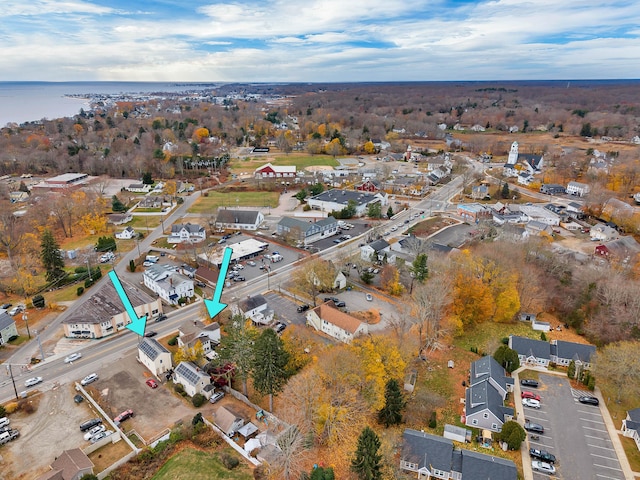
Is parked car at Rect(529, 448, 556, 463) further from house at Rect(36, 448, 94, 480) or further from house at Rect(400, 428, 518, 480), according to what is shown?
house at Rect(36, 448, 94, 480)

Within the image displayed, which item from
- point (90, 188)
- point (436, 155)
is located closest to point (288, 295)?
point (90, 188)

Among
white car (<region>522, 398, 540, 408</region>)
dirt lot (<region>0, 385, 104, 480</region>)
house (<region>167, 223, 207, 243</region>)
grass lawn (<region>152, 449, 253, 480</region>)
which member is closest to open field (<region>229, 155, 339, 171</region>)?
house (<region>167, 223, 207, 243</region>)

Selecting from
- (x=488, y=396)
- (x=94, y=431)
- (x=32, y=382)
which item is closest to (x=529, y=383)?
(x=488, y=396)

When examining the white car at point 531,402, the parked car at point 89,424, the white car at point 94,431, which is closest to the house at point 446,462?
the white car at point 531,402

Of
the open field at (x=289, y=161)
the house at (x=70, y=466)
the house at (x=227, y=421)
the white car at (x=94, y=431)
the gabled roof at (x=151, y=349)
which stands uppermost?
the open field at (x=289, y=161)

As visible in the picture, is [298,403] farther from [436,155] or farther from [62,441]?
[436,155]

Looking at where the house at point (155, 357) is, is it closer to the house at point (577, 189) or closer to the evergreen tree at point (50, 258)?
the evergreen tree at point (50, 258)
